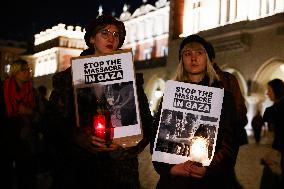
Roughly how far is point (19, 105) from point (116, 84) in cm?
236

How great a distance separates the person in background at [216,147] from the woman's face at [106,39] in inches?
17.5

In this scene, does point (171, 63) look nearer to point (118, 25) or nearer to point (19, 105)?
point (19, 105)

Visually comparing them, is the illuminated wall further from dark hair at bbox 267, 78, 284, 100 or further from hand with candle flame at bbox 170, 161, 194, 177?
hand with candle flame at bbox 170, 161, 194, 177

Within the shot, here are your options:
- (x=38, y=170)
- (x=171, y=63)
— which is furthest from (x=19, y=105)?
(x=171, y=63)

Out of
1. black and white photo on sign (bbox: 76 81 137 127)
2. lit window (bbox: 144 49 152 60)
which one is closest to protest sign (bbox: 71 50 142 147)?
black and white photo on sign (bbox: 76 81 137 127)

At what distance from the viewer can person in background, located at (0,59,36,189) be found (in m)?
3.90

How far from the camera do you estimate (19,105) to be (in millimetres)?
4551

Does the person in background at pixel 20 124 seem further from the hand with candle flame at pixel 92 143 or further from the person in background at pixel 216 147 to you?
the person in background at pixel 216 147

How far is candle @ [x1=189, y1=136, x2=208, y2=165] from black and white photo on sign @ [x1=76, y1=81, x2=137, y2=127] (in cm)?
36

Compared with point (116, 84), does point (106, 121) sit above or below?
below

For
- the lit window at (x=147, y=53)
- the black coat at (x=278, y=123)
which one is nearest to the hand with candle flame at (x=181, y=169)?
Answer: the black coat at (x=278, y=123)

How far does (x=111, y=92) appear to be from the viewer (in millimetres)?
2479

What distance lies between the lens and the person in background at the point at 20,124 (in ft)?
12.8

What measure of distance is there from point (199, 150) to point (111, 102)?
562 mm
